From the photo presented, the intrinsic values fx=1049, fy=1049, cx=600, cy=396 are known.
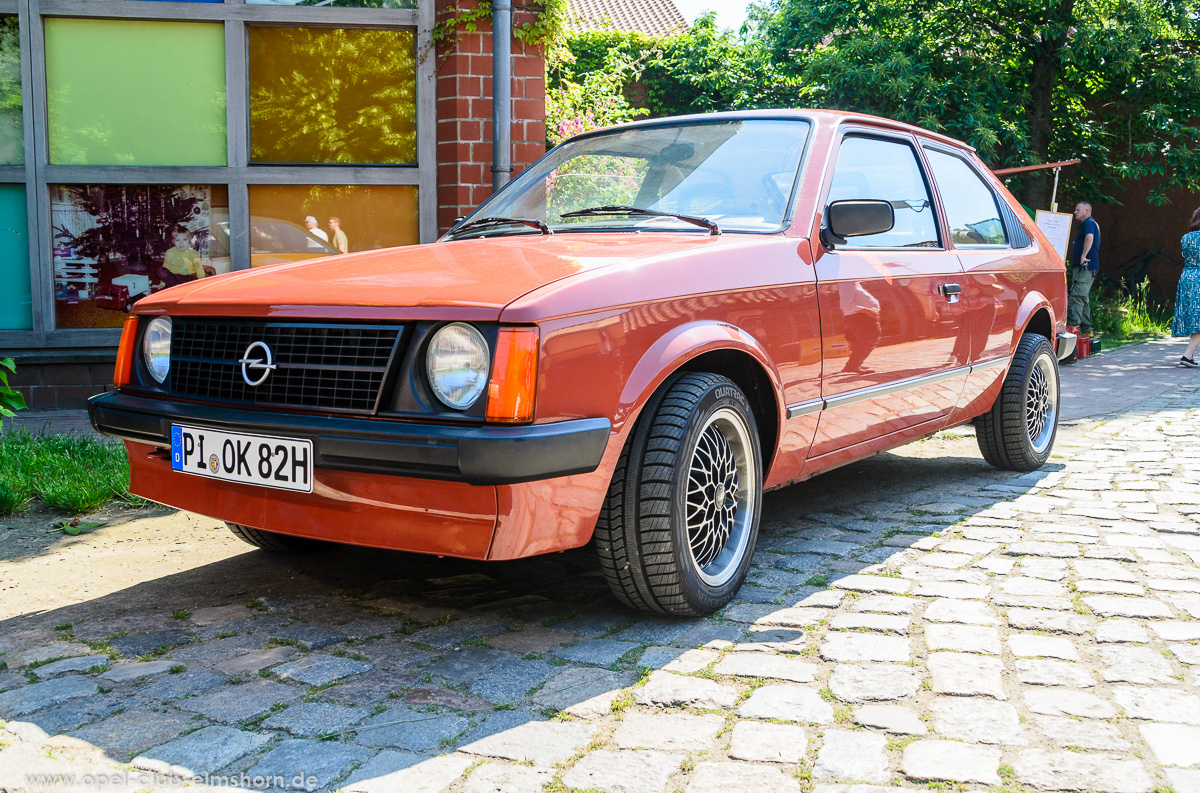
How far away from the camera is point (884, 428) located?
414 cm

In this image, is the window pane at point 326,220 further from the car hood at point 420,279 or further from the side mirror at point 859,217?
the side mirror at point 859,217

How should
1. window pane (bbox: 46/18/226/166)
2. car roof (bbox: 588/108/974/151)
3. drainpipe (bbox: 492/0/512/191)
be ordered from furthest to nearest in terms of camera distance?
window pane (bbox: 46/18/226/166)
drainpipe (bbox: 492/0/512/191)
car roof (bbox: 588/108/974/151)

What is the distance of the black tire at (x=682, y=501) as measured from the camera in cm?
289

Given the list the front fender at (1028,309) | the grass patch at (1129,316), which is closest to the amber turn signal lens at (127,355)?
the front fender at (1028,309)

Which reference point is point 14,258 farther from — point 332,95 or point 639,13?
point 639,13

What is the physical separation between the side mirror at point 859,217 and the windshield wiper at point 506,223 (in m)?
1.01

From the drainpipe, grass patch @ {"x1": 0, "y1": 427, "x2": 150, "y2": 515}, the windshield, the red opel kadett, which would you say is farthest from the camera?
the drainpipe

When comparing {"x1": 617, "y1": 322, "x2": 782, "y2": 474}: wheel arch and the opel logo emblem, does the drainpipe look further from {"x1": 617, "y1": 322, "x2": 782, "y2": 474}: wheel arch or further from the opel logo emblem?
the opel logo emblem

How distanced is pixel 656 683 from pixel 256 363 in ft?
4.59

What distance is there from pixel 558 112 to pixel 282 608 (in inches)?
258

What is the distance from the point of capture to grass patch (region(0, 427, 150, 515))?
450 cm

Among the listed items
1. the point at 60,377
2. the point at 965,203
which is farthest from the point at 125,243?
the point at 965,203

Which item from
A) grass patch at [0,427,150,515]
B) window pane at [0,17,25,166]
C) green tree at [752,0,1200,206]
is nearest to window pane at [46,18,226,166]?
window pane at [0,17,25,166]

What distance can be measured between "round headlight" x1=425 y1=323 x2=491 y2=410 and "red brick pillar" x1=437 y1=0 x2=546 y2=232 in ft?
16.0
